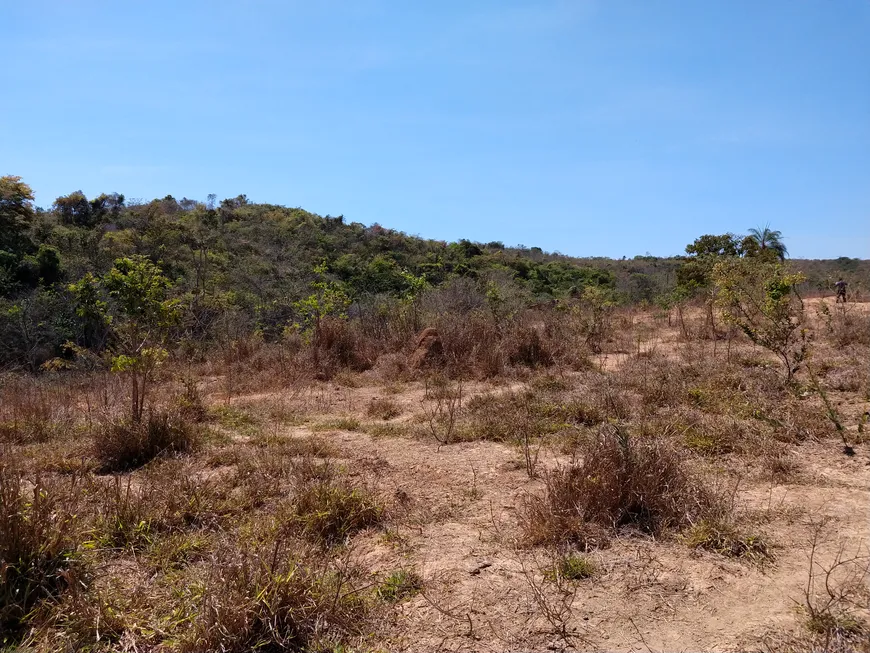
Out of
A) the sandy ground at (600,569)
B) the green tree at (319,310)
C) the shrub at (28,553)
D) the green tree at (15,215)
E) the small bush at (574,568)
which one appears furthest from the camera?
the green tree at (15,215)

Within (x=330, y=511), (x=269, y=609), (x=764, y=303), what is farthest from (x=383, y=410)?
(x=764, y=303)

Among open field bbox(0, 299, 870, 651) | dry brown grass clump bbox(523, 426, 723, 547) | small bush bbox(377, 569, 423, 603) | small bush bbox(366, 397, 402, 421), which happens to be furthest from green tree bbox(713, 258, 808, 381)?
small bush bbox(377, 569, 423, 603)

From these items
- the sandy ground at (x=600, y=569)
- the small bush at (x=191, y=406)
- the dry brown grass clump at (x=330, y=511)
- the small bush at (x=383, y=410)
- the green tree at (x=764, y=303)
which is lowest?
the sandy ground at (x=600, y=569)

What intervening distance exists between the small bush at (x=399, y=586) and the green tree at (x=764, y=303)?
213 inches

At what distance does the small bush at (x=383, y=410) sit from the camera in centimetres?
712

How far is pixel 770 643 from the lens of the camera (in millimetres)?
2479

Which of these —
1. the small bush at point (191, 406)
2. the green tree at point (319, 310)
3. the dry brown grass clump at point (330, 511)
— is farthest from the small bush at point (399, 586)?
the green tree at point (319, 310)

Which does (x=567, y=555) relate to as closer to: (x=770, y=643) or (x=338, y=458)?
(x=770, y=643)

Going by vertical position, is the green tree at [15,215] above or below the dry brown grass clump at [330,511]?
above

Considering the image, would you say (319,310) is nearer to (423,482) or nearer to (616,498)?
(423,482)

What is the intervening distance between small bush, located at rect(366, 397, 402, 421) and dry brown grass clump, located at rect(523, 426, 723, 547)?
11.1ft

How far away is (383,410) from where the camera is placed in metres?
7.23

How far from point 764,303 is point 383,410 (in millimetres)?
4952

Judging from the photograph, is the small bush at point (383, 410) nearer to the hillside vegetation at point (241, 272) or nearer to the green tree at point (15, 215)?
the hillside vegetation at point (241, 272)
